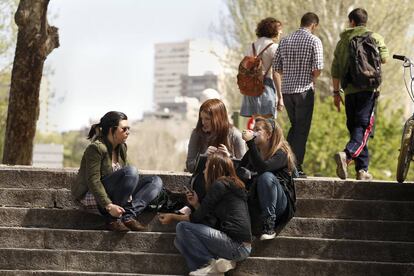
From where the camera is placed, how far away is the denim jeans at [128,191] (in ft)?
38.8

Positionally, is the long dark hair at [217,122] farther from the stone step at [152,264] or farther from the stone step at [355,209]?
the stone step at [152,264]

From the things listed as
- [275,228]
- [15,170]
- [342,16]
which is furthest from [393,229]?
[342,16]

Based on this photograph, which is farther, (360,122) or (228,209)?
(360,122)

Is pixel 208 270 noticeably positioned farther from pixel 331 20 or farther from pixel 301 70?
pixel 331 20

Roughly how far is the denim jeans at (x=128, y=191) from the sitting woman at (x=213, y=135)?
1.82ft

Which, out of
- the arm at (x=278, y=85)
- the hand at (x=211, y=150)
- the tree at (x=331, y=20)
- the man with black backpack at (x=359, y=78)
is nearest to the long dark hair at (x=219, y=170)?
the hand at (x=211, y=150)

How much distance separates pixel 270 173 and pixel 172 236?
1151 mm

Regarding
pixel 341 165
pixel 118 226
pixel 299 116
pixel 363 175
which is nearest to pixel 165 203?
pixel 118 226

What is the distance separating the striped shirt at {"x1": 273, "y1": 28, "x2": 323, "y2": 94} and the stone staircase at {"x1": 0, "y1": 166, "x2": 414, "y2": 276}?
168cm

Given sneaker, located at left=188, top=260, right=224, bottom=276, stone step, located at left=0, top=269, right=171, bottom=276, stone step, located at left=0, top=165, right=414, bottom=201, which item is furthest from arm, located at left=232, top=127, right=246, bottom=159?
stone step, located at left=0, top=269, right=171, bottom=276

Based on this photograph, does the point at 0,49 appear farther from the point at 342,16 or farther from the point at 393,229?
the point at 393,229

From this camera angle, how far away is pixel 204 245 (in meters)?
11.3

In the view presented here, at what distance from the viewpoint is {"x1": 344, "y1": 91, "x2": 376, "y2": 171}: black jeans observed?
45.0 ft

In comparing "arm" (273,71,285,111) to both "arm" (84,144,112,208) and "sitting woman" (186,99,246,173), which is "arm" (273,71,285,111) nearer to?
"sitting woman" (186,99,246,173)
